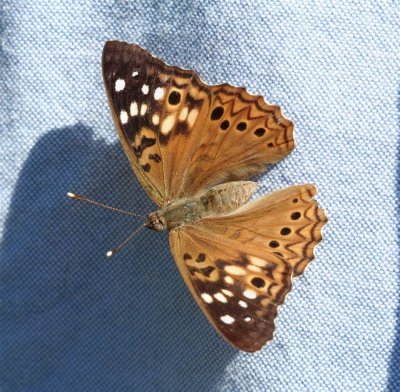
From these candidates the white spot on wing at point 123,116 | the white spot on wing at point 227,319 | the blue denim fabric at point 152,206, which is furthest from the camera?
→ the blue denim fabric at point 152,206

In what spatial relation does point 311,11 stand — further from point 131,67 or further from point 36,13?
point 36,13

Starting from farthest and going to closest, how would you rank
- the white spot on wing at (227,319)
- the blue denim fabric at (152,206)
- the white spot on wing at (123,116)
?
the blue denim fabric at (152,206) < the white spot on wing at (123,116) < the white spot on wing at (227,319)

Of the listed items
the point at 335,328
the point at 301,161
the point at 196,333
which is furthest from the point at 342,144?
the point at 196,333

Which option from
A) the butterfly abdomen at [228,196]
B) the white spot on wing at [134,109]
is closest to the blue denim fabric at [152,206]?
the butterfly abdomen at [228,196]

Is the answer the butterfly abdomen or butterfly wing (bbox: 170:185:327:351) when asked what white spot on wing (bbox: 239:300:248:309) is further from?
the butterfly abdomen

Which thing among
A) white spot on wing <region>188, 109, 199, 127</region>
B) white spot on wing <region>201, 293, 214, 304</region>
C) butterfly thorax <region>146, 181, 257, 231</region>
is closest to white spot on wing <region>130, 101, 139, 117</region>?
white spot on wing <region>188, 109, 199, 127</region>

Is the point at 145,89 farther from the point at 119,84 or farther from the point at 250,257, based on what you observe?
the point at 250,257

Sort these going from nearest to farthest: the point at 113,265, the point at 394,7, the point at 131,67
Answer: the point at 131,67
the point at 394,7
the point at 113,265

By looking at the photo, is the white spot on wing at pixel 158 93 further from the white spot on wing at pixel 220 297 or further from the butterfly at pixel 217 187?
the white spot on wing at pixel 220 297
